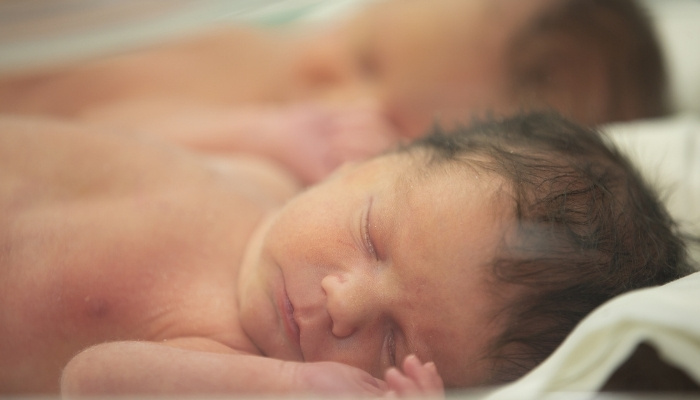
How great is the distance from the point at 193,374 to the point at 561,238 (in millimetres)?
417

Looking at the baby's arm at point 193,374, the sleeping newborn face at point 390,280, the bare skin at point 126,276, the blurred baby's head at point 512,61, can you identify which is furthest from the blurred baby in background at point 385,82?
the baby's arm at point 193,374

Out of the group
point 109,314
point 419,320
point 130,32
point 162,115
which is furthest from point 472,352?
point 130,32

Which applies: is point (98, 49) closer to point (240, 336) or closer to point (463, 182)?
point (240, 336)

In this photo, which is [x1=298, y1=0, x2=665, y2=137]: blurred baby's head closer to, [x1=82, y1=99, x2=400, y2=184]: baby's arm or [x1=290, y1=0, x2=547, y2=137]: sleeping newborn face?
[x1=290, y1=0, x2=547, y2=137]: sleeping newborn face

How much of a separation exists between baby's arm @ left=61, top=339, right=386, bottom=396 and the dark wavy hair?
183 mm

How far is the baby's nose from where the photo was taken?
2.34 ft

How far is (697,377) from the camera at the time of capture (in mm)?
549

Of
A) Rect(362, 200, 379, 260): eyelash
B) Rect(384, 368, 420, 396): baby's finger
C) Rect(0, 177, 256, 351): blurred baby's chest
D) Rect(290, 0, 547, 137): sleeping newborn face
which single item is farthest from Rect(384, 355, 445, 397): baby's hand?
Rect(290, 0, 547, 137): sleeping newborn face

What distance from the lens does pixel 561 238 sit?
0.69 metres

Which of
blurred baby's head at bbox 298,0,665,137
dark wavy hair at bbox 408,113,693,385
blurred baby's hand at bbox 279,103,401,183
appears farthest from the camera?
blurred baby's head at bbox 298,0,665,137

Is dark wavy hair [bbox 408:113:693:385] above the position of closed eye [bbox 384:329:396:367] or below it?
above

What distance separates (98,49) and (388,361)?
3.68 ft

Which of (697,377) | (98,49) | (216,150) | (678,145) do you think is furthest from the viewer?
(98,49)

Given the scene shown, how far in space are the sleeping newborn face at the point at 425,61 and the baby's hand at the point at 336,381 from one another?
2.67 ft
